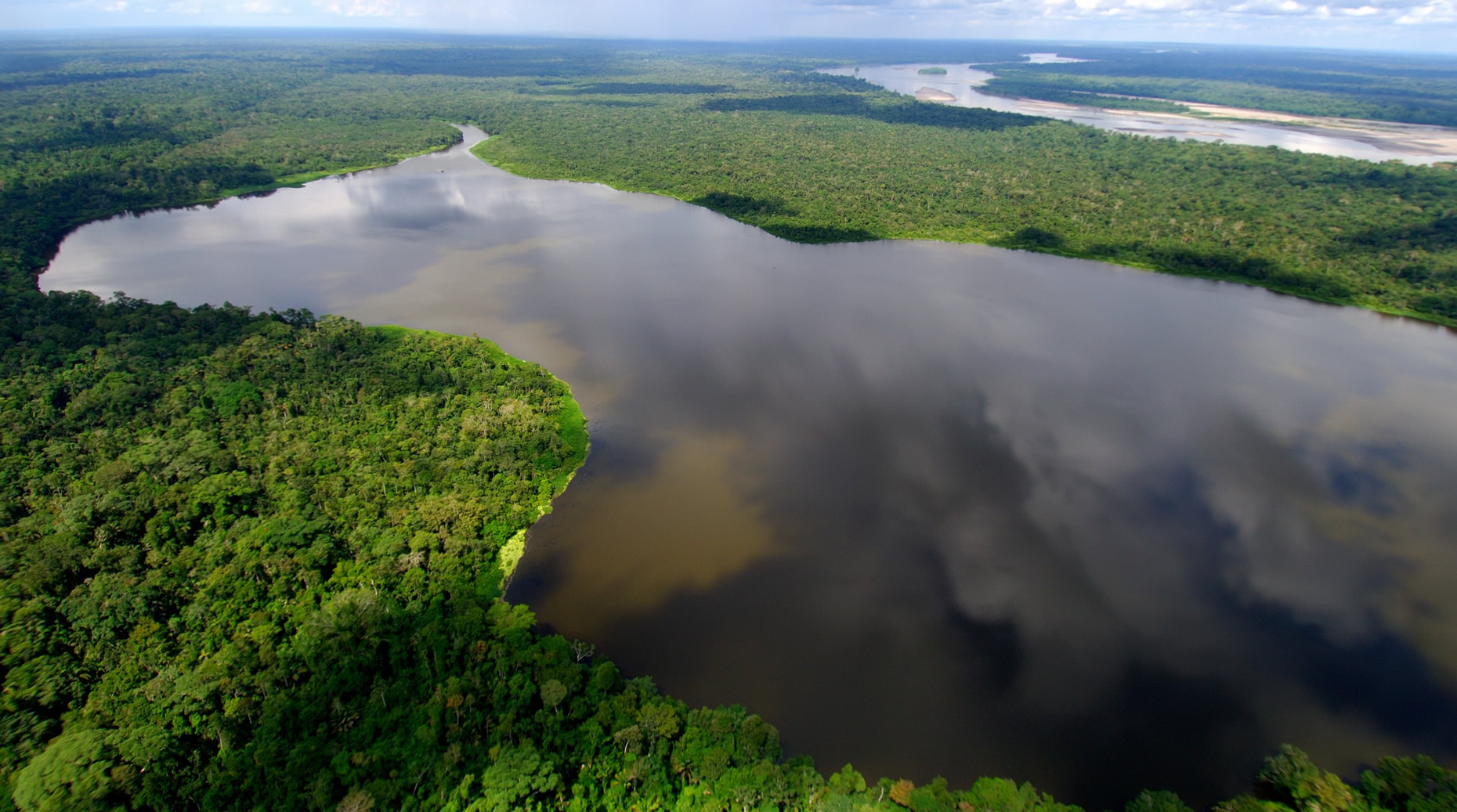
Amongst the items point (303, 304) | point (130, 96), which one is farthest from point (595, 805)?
point (130, 96)

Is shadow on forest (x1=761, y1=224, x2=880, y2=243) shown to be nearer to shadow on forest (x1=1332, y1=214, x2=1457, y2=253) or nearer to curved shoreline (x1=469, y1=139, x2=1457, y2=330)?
curved shoreline (x1=469, y1=139, x2=1457, y2=330)

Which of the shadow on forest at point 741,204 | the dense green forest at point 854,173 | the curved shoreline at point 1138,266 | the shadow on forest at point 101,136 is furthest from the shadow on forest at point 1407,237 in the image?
the shadow on forest at point 101,136

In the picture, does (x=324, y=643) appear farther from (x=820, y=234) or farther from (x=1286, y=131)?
(x=1286, y=131)

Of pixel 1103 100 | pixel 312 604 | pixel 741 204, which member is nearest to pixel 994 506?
pixel 312 604

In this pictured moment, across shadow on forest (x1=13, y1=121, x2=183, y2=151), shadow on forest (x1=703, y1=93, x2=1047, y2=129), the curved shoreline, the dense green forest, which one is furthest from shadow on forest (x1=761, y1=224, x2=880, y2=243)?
shadow on forest (x1=13, y1=121, x2=183, y2=151)

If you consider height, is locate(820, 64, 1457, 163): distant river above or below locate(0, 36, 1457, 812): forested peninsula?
above

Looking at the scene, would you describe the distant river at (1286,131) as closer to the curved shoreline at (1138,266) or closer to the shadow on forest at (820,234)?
the curved shoreline at (1138,266)
